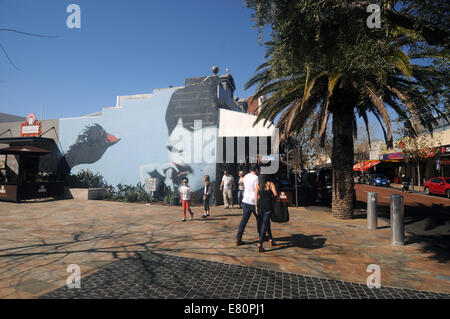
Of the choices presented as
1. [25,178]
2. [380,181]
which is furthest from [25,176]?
[380,181]

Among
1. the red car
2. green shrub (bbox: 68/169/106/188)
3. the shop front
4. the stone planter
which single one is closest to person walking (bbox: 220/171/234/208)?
the stone planter

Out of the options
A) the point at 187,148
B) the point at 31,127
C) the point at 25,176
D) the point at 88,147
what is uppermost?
the point at 31,127

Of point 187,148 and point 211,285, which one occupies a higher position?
point 187,148

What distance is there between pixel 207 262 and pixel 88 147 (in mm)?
14182

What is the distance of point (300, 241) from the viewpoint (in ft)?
20.3

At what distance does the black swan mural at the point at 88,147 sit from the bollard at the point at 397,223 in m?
14.3

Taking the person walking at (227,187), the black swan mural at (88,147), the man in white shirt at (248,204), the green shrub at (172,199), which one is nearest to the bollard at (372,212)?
the man in white shirt at (248,204)

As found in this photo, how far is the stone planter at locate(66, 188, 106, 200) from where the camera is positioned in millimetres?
14342

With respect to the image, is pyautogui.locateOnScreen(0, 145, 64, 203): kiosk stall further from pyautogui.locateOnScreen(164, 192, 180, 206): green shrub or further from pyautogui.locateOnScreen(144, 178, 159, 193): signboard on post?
pyautogui.locateOnScreen(164, 192, 180, 206): green shrub

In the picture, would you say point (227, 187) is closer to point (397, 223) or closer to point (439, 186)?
point (397, 223)

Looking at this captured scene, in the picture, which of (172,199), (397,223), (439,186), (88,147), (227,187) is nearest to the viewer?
(397,223)

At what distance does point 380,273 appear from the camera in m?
4.26
